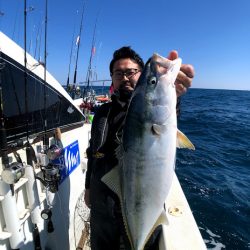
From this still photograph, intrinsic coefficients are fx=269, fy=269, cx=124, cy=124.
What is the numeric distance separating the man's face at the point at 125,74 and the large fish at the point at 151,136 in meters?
0.89

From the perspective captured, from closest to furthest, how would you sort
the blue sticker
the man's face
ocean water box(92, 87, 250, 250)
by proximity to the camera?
the man's face < the blue sticker < ocean water box(92, 87, 250, 250)

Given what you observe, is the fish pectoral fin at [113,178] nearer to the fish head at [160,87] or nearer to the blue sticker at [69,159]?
the fish head at [160,87]

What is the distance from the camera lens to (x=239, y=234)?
5.92 m

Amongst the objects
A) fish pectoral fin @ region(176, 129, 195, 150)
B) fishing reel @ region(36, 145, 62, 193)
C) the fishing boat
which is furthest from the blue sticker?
fish pectoral fin @ region(176, 129, 195, 150)

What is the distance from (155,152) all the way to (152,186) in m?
0.24

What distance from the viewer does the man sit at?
245 centimetres

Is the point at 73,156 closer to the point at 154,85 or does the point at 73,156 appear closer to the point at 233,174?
the point at 154,85

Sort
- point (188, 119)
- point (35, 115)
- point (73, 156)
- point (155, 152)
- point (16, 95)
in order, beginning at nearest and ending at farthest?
point (155, 152)
point (16, 95)
point (35, 115)
point (73, 156)
point (188, 119)

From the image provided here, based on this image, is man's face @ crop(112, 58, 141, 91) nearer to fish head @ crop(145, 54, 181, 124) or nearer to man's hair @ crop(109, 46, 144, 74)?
man's hair @ crop(109, 46, 144, 74)

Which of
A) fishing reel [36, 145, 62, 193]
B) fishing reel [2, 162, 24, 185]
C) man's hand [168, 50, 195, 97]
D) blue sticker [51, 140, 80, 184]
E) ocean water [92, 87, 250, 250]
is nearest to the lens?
man's hand [168, 50, 195, 97]

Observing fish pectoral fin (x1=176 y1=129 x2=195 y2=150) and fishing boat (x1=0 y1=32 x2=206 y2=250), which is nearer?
fish pectoral fin (x1=176 y1=129 x2=195 y2=150)

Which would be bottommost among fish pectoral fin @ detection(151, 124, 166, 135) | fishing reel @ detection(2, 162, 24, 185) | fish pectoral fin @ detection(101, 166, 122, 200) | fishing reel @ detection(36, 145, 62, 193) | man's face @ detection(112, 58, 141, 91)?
fishing reel @ detection(36, 145, 62, 193)

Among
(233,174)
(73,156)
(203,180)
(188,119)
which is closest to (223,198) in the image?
(203,180)

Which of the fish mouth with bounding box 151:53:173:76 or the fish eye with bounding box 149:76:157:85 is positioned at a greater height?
the fish mouth with bounding box 151:53:173:76
